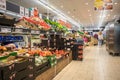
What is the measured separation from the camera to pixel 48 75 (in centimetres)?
452

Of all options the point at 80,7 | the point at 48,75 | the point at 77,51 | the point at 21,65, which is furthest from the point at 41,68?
the point at 80,7

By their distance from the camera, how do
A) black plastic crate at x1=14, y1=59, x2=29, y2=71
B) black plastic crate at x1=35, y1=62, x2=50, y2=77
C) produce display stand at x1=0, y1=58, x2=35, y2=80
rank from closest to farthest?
produce display stand at x1=0, y1=58, x2=35, y2=80 < black plastic crate at x1=14, y1=59, x2=29, y2=71 < black plastic crate at x1=35, y1=62, x2=50, y2=77

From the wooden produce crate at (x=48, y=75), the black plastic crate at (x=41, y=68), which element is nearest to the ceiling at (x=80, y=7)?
the wooden produce crate at (x=48, y=75)

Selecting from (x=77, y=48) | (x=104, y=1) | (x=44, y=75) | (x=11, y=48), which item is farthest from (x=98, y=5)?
(x=11, y=48)

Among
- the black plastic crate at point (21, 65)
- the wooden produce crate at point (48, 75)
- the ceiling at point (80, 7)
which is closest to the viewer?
the black plastic crate at point (21, 65)

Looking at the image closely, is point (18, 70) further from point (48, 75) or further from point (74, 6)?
point (74, 6)

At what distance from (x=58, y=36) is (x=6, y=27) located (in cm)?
459

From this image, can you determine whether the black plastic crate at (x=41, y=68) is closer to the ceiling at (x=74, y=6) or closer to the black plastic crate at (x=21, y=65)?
the black plastic crate at (x=21, y=65)

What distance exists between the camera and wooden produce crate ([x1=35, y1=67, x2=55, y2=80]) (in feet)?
13.0

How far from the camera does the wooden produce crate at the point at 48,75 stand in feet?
13.0

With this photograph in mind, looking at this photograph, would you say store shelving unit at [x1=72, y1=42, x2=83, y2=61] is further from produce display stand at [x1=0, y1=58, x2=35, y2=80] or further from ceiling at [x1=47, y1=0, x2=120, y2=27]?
produce display stand at [x1=0, y1=58, x2=35, y2=80]

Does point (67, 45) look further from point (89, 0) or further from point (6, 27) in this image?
point (6, 27)

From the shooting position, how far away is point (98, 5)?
8.92 metres

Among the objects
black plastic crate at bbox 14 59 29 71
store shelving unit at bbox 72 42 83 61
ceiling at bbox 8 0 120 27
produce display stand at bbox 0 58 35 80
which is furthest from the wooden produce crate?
ceiling at bbox 8 0 120 27
